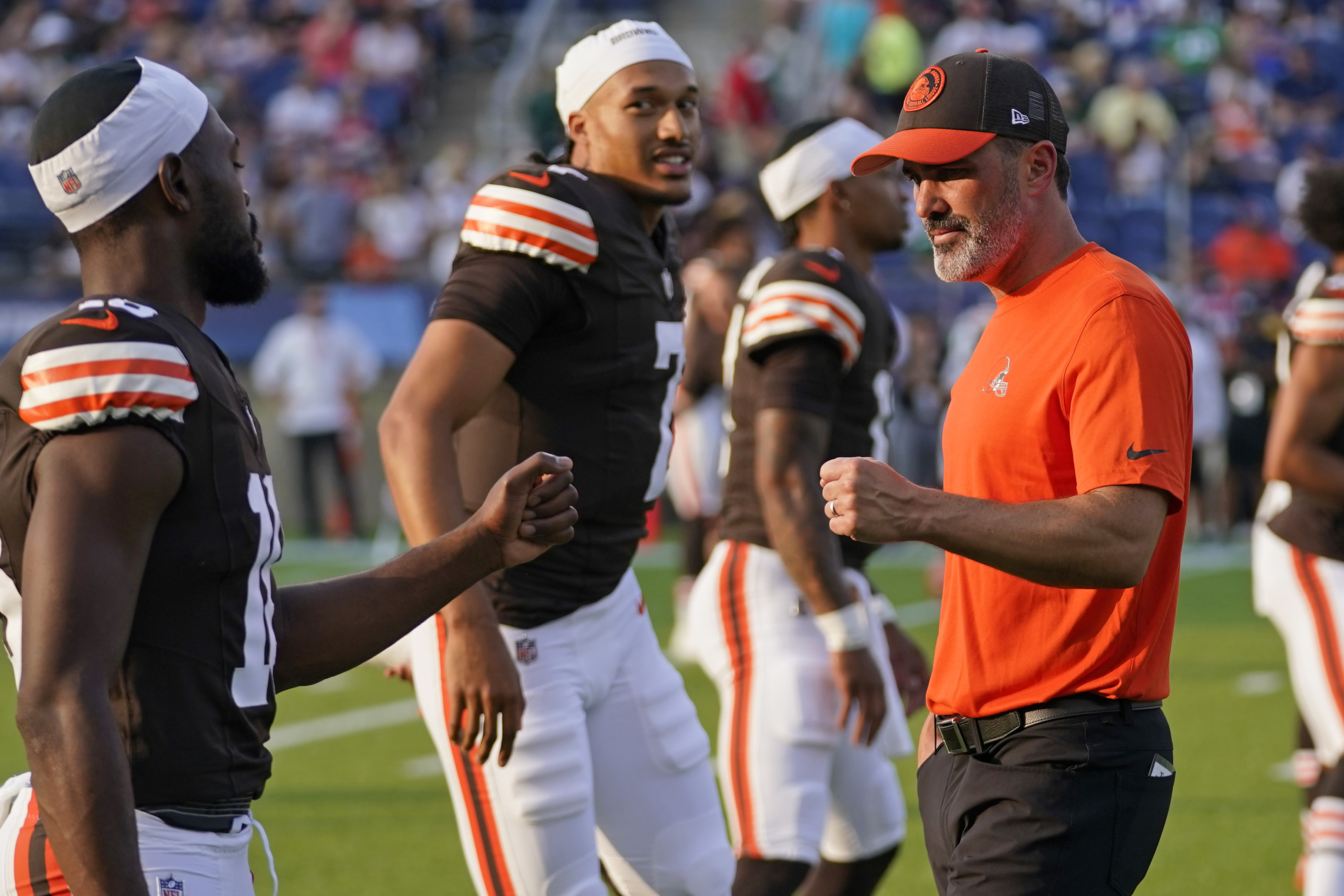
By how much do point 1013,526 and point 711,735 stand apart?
556 centimetres

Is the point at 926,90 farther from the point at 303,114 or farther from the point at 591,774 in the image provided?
the point at 303,114

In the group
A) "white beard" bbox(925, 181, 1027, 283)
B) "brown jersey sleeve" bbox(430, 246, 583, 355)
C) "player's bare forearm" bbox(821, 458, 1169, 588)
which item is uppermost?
"white beard" bbox(925, 181, 1027, 283)

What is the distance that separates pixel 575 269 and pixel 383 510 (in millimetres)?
12575

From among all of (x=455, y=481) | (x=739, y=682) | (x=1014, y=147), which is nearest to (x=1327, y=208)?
(x=739, y=682)

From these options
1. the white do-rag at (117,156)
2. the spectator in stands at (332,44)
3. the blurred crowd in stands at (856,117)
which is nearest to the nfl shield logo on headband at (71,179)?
the white do-rag at (117,156)

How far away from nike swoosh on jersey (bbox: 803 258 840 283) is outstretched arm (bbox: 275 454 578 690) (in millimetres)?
1767

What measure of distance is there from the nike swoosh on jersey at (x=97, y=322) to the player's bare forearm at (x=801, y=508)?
2210 millimetres

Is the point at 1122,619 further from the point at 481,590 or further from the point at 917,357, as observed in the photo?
the point at 917,357

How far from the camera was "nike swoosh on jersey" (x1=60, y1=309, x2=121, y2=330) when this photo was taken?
7.51 ft

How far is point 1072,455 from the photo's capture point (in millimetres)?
2797

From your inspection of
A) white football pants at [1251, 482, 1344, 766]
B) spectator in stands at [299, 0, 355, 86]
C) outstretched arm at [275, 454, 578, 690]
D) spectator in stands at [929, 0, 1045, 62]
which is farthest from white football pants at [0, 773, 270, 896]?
spectator in stands at [299, 0, 355, 86]

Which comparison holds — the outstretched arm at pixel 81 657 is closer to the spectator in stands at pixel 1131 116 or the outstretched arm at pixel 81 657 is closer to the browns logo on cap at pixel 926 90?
the browns logo on cap at pixel 926 90

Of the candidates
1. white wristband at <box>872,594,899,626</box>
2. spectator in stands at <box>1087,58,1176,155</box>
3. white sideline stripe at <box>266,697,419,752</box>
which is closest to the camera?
white wristband at <box>872,594,899,626</box>

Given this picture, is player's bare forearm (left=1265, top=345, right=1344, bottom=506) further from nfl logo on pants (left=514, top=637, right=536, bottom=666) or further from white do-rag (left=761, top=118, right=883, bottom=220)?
nfl logo on pants (left=514, top=637, right=536, bottom=666)
